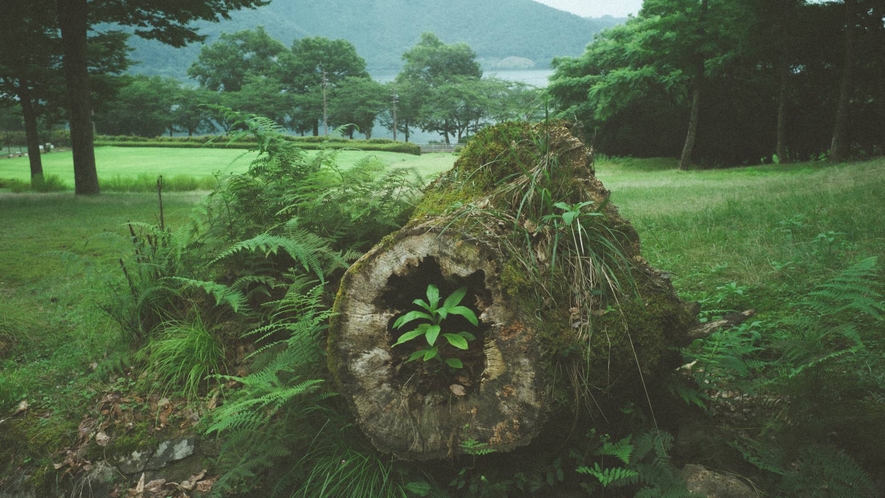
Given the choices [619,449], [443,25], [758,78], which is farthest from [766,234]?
[443,25]

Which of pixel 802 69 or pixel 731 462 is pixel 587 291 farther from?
pixel 802 69

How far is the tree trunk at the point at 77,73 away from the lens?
13000mm

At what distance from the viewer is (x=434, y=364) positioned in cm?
278

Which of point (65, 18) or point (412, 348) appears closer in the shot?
point (412, 348)

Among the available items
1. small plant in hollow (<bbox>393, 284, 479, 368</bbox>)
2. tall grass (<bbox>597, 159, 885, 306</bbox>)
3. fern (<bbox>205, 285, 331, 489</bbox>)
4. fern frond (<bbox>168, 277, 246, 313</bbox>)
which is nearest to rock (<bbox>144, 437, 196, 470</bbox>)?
fern (<bbox>205, 285, 331, 489</bbox>)

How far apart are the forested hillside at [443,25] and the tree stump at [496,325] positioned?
2699 cm

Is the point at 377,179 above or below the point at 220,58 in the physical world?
below

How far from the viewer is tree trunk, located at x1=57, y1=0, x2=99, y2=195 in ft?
42.7

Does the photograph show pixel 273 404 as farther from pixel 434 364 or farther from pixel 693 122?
pixel 693 122

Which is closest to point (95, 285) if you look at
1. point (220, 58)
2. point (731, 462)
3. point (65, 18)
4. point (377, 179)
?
point (377, 179)

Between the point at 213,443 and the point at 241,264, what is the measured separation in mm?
1306

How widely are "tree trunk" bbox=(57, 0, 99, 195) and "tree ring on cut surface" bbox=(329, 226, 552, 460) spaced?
1383 centimetres

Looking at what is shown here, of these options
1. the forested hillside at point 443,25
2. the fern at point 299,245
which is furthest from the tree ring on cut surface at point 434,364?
the forested hillside at point 443,25

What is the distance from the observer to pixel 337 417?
2904 mm
